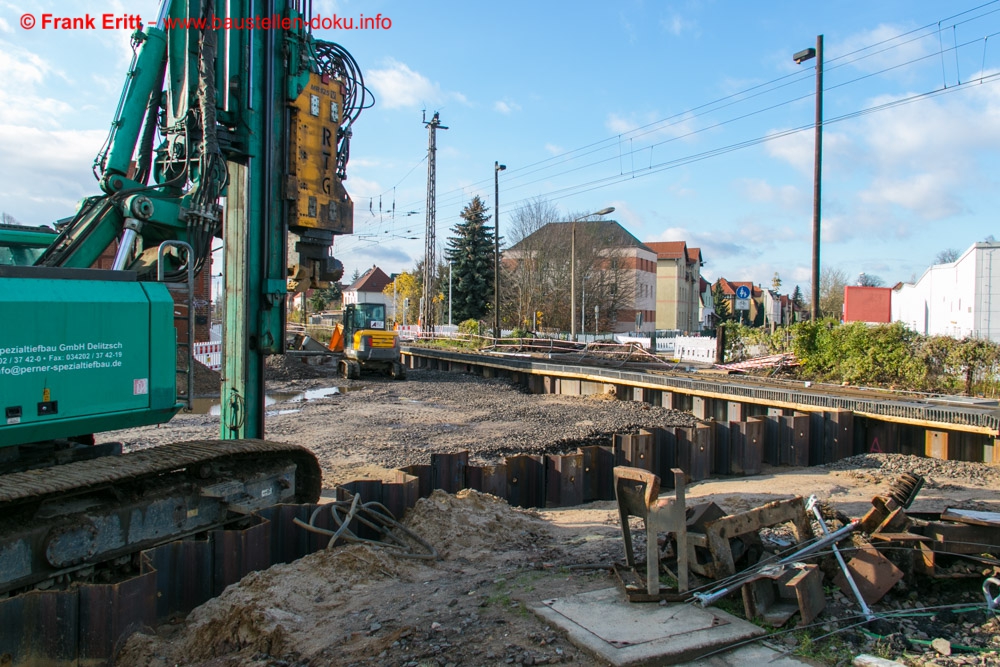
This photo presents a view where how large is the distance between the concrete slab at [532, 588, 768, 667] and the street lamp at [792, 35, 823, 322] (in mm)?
17202

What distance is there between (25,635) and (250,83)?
203 inches

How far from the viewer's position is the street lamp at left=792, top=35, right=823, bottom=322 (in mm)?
19453

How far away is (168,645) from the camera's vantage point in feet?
15.4

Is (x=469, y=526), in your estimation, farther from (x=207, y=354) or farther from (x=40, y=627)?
(x=207, y=354)

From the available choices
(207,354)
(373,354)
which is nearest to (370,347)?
(373,354)

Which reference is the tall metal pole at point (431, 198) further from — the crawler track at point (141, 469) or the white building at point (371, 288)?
the white building at point (371, 288)

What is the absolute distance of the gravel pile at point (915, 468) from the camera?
1010cm

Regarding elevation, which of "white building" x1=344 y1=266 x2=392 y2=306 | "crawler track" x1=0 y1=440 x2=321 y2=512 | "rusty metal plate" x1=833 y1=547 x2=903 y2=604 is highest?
"white building" x1=344 y1=266 x2=392 y2=306

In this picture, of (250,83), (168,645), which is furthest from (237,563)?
(250,83)

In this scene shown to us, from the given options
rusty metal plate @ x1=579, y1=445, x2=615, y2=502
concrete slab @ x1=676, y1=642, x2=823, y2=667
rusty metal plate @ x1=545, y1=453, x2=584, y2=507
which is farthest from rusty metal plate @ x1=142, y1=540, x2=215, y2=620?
rusty metal plate @ x1=579, y1=445, x2=615, y2=502

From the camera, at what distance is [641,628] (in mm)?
4035

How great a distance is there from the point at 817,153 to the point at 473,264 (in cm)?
3387

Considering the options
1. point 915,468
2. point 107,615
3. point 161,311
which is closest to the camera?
point 107,615

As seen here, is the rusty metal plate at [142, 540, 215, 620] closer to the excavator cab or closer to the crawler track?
the crawler track
